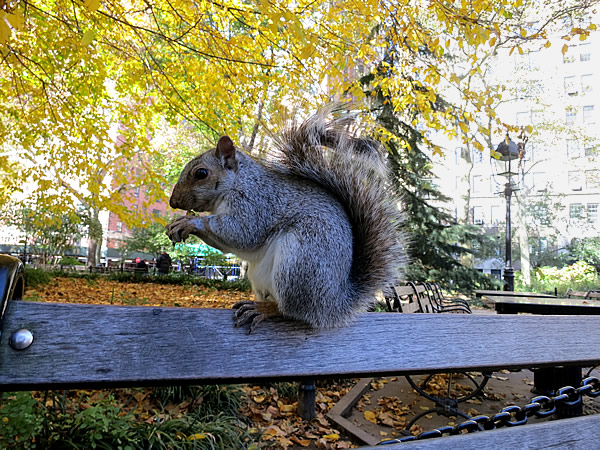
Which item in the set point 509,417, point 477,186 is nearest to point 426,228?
point 509,417

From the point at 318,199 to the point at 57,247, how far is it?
12020 mm

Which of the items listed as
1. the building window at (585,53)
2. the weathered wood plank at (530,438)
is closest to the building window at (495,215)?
the building window at (585,53)

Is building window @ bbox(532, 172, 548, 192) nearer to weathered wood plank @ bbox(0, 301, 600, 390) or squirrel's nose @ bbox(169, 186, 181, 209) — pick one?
weathered wood plank @ bbox(0, 301, 600, 390)

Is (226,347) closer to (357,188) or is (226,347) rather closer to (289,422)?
(357,188)

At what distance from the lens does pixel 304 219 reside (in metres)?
0.80

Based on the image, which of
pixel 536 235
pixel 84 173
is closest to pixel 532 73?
pixel 536 235

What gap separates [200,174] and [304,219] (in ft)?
0.85

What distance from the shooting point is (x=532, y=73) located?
1692 centimetres

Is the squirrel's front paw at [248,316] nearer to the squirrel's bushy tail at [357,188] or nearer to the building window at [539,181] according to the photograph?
the squirrel's bushy tail at [357,188]

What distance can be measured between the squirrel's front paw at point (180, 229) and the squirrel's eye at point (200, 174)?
0.15 metres

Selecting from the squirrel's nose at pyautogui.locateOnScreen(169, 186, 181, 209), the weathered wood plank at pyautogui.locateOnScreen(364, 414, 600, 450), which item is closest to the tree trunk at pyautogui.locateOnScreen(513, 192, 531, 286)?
the weathered wood plank at pyautogui.locateOnScreen(364, 414, 600, 450)

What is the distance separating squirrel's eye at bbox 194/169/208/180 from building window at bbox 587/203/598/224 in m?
26.7

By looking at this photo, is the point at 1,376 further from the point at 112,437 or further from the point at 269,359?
the point at 112,437

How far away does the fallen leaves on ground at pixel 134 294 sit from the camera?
5074 millimetres
